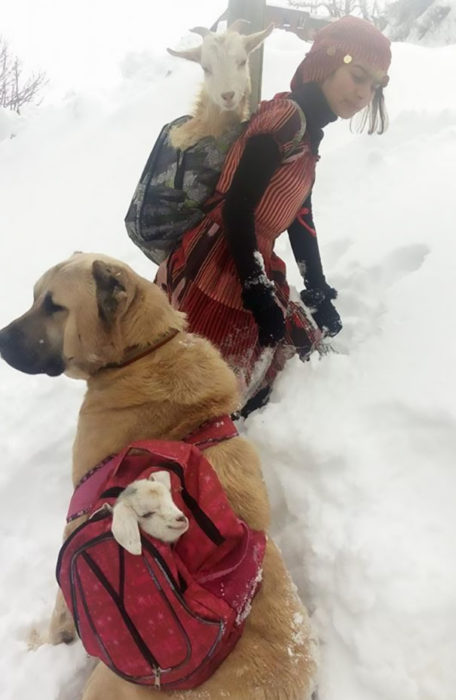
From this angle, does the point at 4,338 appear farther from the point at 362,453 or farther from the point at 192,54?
the point at 192,54

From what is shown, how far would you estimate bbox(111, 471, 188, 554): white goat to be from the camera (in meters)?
1.39

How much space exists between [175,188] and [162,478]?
62.3 inches

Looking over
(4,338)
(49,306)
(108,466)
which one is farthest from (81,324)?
(108,466)

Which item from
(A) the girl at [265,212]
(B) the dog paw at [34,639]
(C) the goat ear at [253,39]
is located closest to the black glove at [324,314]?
(A) the girl at [265,212]

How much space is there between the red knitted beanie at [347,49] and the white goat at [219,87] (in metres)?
0.47

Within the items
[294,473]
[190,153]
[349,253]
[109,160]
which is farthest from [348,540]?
[109,160]

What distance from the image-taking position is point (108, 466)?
1.76 m

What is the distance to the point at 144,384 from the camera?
1.92m

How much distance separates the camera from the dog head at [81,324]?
1.95 metres

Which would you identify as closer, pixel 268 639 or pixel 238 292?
pixel 268 639

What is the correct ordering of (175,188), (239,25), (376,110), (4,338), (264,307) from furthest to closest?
(239,25) < (376,110) < (175,188) < (264,307) < (4,338)

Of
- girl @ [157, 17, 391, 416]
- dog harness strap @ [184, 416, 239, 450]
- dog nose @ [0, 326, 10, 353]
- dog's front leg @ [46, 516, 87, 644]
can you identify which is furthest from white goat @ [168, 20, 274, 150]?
dog's front leg @ [46, 516, 87, 644]

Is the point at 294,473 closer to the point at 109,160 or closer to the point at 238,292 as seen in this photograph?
the point at 238,292

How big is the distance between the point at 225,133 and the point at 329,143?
3.52 meters
